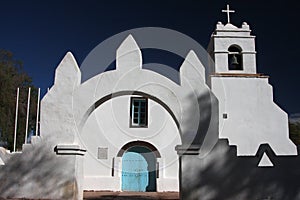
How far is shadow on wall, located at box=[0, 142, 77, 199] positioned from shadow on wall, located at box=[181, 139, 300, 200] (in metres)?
2.69

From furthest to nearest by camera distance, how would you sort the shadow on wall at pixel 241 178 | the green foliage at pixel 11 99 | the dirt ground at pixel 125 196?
1. the green foliage at pixel 11 99
2. the dirt ground at pixel 125 196
3. the shadow on wall at pixel 241 178

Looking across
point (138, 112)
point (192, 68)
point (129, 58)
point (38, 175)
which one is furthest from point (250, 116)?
point (38, 175)

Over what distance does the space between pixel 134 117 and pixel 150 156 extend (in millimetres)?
1919

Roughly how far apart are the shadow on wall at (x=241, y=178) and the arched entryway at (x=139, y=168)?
7.53 m

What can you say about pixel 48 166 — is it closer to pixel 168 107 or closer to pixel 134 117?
pixel 168 107

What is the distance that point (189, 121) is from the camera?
26.5ft

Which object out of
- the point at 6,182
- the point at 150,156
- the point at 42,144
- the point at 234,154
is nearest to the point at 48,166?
the point at 42,144

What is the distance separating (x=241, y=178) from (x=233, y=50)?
9028 millimetres

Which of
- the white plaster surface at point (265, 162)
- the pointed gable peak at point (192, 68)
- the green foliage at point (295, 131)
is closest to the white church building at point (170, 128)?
the pointed gable peak at point (192, 68)

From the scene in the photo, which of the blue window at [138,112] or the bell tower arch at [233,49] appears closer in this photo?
the bell tower arch at [233,49]

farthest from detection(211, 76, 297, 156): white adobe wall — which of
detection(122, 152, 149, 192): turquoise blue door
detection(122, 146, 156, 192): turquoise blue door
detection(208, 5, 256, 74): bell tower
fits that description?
detection(122, 152, 149, 192): turquoise blue door

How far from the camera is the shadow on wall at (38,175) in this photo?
25.3ft

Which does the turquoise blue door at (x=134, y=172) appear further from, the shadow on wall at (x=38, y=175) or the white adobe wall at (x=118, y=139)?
the shadow on wall at (x=38, y=175)

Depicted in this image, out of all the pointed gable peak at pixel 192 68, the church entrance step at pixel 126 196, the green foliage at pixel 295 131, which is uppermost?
the green foliage at pixel 295 131
